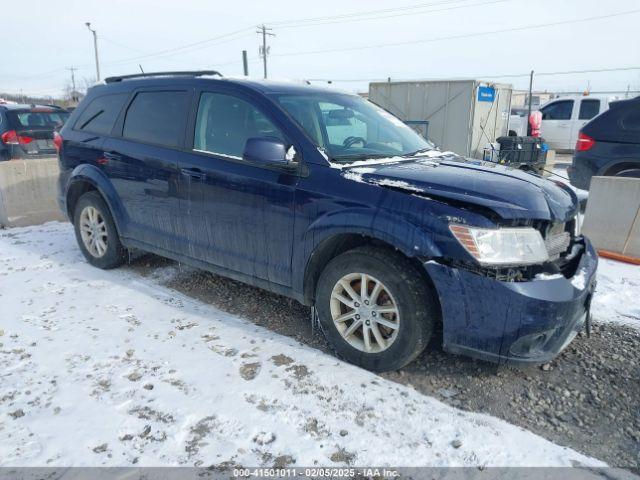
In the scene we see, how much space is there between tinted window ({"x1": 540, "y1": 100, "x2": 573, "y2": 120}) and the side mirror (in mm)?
16039

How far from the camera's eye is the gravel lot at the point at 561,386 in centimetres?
256

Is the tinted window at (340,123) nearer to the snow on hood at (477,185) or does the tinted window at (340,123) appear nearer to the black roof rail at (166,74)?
the snow on hood at (477,185)

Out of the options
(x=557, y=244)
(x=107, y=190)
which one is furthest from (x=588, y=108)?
(x=107, y=190)

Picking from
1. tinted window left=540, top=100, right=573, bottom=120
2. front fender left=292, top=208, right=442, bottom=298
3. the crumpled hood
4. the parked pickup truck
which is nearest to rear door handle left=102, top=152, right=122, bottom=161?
front fender left=292, top=208, right=442, bottom=298

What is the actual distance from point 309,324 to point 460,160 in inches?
70.0

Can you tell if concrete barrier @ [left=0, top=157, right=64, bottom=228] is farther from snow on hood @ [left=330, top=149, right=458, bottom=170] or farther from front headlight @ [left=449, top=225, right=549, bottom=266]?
front headlight @ [left=449, top=225, right=549, bottom=266]

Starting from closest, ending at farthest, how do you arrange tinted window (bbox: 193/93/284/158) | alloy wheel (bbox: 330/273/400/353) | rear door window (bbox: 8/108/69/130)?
alloy wheel (bbox: 330/273/400/353) < tinted window (bbox: 193/93/284/158) < rear door window (bbox: 8/108/69/130)

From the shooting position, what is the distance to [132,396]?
2.82 metres

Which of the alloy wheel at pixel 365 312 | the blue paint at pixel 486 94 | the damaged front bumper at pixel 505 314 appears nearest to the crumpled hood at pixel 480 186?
the damaged front bumper at pixel 505 314

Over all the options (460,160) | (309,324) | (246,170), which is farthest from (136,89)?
(460,160)

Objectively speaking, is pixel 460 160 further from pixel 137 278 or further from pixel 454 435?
pixel 137 278

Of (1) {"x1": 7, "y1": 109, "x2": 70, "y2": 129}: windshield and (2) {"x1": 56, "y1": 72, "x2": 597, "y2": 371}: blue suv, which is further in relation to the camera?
(1) {"x1": 7, "y1": 109, "x2": 70, "y2": 129}: windshield

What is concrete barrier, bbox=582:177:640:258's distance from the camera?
5254 millimetres

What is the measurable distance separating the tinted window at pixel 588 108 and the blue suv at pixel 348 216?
14.5m
